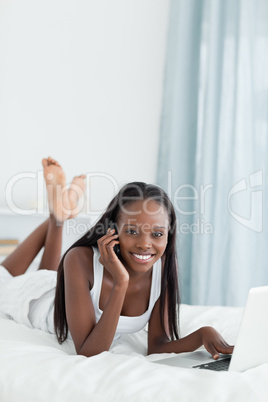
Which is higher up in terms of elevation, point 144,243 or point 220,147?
point 220,147

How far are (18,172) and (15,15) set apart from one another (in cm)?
93

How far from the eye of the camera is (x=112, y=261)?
4.33ft

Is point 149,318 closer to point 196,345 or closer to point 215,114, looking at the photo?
point 196,345

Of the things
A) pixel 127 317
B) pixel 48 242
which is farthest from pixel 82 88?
pixel 127 317

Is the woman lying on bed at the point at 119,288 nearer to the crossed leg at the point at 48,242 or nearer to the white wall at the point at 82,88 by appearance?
→ the crossed leg at the point at 48,242

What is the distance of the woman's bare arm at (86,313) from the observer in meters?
1.27

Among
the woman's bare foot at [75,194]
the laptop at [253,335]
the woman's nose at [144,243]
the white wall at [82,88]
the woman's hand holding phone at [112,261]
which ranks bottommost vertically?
the laptop at [253,335]

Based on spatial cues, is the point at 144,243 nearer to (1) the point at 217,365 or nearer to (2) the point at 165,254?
(2) the point at 165,254

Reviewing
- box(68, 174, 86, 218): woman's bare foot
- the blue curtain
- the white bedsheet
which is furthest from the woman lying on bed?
the blue curtain

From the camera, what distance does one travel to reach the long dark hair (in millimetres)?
1475

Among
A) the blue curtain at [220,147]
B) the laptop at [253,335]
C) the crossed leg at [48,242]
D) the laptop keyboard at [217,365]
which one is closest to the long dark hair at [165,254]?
the laptop keyboard at [217,365]

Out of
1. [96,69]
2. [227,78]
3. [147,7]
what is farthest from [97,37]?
[227,78]

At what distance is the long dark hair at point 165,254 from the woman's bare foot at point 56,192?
0.73 meters

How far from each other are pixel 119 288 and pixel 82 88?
2223 mm
